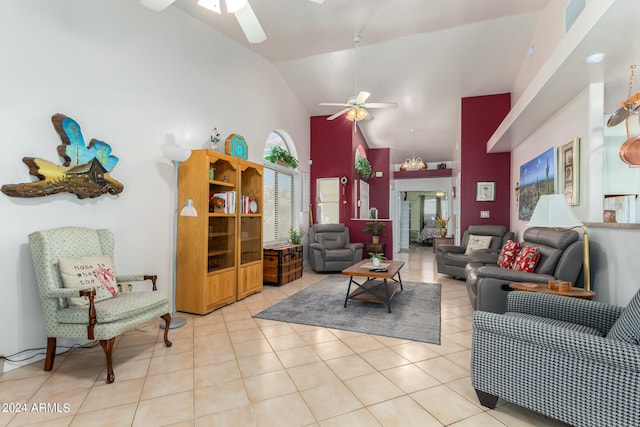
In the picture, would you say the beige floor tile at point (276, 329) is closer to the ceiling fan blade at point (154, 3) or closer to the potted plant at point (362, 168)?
the ceiling fan blade at point (154, 3)

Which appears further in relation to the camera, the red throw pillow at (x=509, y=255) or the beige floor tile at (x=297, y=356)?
the red throw pillow at (x=509, y=255)

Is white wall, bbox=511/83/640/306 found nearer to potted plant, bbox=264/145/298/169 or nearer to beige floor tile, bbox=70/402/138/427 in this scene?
beige floor tile, bbox=70/402/138/427

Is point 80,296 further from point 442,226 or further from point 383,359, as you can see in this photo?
point 442,226

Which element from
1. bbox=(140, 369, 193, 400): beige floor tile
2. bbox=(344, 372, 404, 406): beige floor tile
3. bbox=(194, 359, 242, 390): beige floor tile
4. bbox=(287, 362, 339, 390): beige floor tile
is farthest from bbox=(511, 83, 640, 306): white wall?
bbox=(140, 369, 193, 400): beige floor tile

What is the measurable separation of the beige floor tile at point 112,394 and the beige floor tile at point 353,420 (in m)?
1.25

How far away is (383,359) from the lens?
2443 millimetres

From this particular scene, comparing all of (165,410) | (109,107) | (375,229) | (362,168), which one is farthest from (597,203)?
(362,168)

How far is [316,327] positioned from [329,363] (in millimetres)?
784

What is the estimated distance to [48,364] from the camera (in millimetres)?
2262

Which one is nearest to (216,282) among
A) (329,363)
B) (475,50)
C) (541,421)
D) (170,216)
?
(170,216)

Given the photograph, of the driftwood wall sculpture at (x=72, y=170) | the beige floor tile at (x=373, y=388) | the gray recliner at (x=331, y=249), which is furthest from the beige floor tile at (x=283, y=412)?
the gray recliner at (x=331, y=249)

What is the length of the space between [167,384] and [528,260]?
363 cm

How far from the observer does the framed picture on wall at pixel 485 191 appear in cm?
604

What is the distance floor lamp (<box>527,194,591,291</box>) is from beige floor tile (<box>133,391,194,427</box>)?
2996mm
